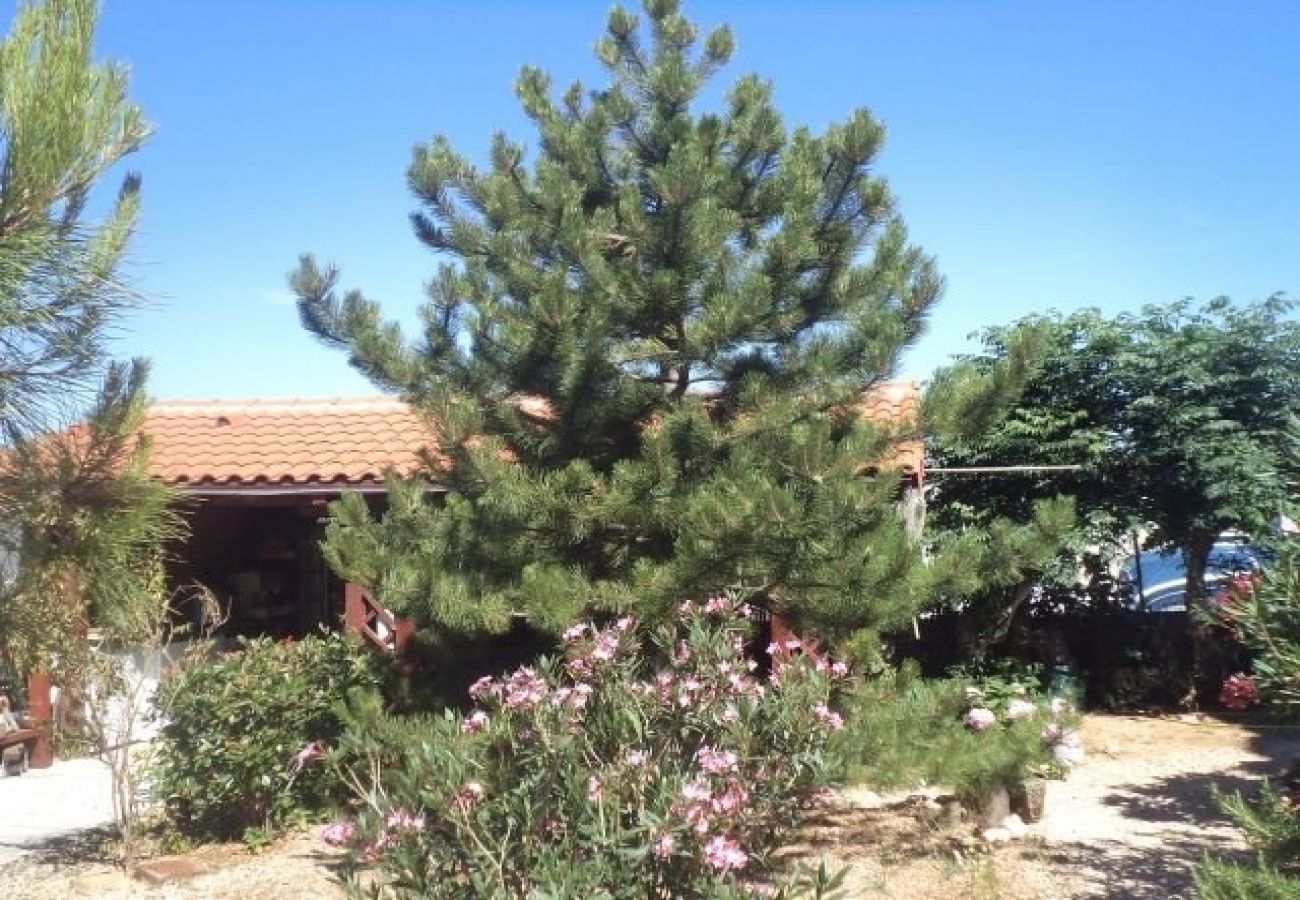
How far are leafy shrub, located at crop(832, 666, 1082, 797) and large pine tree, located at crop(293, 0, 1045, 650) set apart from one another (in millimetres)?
476

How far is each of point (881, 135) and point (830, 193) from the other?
0.40 metres

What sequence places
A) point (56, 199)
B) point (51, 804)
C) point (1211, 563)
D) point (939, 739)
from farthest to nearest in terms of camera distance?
point (1211, 563) → point (51, 804) → point (939, 739) → point (56, 199)

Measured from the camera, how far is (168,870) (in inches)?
237

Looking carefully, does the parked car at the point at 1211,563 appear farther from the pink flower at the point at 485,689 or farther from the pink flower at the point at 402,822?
the pink flower at the point at 402,822

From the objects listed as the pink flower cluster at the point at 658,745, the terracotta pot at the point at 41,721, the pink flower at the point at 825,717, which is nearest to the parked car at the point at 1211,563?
the pink flower at the point at 825,717

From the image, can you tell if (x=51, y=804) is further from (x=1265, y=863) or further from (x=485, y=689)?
(x=1265, y=863)

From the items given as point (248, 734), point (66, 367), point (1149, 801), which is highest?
point (66, 367)

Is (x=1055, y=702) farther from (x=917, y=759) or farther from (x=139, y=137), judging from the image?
(x=139, y=137)

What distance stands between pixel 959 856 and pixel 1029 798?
847 millimetres

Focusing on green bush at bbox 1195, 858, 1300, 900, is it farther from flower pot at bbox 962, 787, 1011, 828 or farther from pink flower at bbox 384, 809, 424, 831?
flower pot at bbox 962, 787, 1011, 828

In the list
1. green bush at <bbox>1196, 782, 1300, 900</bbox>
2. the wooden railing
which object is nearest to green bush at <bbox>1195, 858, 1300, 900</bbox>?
A: green bush at <bbox>1196, 782, 1300, 900</bbox>

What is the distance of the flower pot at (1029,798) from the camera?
260 inches

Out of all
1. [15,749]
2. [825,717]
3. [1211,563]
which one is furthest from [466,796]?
[1211,563]

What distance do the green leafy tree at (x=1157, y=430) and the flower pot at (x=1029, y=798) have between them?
14.7 feet
